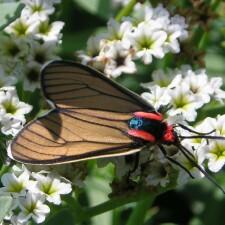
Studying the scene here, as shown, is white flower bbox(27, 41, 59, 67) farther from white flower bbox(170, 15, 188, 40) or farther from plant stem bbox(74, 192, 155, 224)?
plant stem bbox(74, 192, 155, 224)

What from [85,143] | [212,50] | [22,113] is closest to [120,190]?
[85,143]

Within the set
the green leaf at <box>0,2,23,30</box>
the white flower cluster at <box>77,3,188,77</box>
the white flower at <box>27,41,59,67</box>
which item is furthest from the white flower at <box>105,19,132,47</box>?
the green leaf at <box>0,2,23,30</box>

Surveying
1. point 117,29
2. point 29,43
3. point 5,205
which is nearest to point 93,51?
point 117,29

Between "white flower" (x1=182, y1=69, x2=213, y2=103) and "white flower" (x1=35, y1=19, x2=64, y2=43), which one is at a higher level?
"white flower" (x1=35, y1=19, x2=64, y2=43)

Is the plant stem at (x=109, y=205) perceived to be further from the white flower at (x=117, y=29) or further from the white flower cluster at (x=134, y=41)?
the white flower at (x=117, y=29)

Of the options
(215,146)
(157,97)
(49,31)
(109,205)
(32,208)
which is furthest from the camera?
(49,31)

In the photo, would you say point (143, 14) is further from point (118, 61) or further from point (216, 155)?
point (216, 155)

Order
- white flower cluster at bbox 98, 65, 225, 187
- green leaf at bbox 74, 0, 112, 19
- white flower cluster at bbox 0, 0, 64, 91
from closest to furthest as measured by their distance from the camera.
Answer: white flower cluster at bbox 98, 65, 225, 187 → white flower cluster at bbox 0, 0, 64, 91 → green leaf at bbox 74, 0, 112, 19

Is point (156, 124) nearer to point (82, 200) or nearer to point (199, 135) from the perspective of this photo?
point (199, 135)
